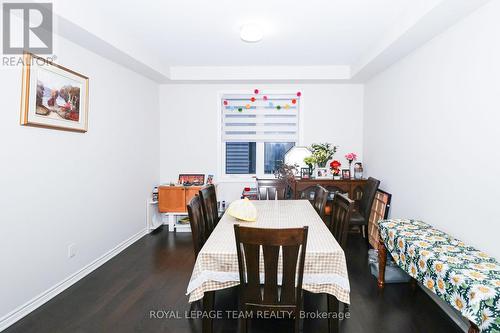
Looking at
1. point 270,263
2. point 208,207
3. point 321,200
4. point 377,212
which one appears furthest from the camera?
point 377,212

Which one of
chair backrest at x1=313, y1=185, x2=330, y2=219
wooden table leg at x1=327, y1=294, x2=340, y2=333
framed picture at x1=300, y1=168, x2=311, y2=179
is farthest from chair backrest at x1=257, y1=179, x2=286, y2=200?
wooden table leg at x1=327, y1=294, x2=340, y2=333

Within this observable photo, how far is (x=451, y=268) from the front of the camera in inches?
67.6

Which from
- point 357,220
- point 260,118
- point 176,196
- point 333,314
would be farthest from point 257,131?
point 333,314

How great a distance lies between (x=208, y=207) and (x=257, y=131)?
2.43m

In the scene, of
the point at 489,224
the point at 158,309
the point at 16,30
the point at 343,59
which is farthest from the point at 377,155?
the point at 16,30

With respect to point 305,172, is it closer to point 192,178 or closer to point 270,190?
point 270,190

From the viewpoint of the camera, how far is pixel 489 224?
1.92 m

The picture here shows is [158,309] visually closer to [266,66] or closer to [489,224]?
[489,224]

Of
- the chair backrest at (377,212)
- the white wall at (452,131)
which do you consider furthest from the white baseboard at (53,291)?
the white wall at (452,131)

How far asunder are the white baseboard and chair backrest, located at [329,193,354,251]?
2563 mm

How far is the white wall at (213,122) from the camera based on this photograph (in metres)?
4.53

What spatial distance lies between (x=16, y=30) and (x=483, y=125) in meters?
3.65

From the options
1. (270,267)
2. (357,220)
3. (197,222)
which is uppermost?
(197,222)

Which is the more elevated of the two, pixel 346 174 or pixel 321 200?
pixel 346 174
